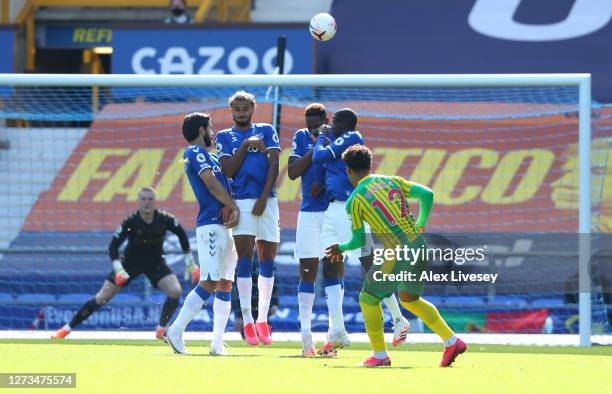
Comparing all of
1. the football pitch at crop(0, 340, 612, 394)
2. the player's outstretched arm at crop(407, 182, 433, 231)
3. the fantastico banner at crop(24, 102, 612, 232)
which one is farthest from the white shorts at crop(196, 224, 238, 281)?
the fantastico banner at crop(24, 102, 612, 232)

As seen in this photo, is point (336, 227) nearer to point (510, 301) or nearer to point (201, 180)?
point (201, 180)

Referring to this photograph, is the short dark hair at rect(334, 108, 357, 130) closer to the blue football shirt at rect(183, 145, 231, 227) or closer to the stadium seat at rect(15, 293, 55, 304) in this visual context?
the blue football shirt at rect(183, 145, 231, 227)

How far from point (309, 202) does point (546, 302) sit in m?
6.27

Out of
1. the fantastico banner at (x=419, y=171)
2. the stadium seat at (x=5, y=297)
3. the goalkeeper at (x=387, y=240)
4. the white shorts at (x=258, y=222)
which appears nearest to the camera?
the goalkeeper at (x=387, y=240)

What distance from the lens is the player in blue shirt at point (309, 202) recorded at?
10258mm

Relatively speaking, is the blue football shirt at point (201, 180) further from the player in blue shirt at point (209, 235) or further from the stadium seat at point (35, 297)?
the stadium seat at point (35, 297)

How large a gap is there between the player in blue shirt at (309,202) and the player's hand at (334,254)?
30cm

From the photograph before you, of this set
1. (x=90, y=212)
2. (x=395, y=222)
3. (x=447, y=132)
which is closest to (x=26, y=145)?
(x=90, y=212)

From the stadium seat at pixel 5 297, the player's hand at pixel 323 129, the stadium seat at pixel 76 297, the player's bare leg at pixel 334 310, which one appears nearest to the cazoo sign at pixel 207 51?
the stadium seat at pixel 76 297

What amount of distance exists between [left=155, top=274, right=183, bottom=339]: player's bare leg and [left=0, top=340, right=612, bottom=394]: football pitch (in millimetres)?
1503

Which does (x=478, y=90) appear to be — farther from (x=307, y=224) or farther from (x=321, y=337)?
(x=307, y=224)

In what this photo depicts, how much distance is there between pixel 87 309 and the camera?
1342cm

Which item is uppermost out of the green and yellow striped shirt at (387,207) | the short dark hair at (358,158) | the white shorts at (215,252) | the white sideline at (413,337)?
the short dark hair at (358,158)

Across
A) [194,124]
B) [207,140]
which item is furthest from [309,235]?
[194,124]
